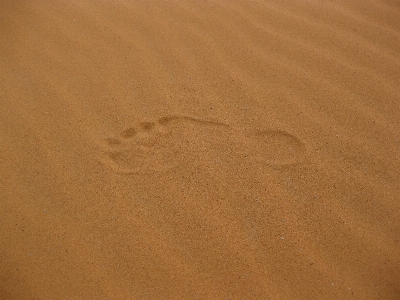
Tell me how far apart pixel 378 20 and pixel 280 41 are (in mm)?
601

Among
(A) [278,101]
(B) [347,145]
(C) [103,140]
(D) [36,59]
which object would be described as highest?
(D) [36,59]

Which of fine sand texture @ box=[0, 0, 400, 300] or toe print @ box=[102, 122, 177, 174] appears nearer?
fine sand texture @ box=[0, 0, 400, 300]

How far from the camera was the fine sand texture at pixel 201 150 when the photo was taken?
152 cm

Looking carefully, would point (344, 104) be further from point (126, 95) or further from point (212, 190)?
point (126, 95)

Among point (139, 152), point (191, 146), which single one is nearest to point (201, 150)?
point (191, 146)

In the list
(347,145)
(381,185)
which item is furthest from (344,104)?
(381,185)

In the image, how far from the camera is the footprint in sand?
1.77 metres

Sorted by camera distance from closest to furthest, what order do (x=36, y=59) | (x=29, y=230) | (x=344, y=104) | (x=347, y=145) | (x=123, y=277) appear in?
(x=123, y=277) → (x=29, y=230) → (x=347, y=145) → (x=344, y=104) → (x=36, y=59)

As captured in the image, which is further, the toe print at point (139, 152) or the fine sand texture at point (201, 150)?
the toe print at point (139, 152)

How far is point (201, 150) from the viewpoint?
1.82m

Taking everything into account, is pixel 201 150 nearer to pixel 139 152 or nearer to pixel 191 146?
pixel 191 146

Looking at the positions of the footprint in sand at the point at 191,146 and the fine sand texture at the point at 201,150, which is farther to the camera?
the footprint in sand at the point at 191,146

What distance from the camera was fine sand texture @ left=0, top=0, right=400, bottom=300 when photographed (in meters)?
1.52

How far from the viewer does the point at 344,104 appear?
1.95m
